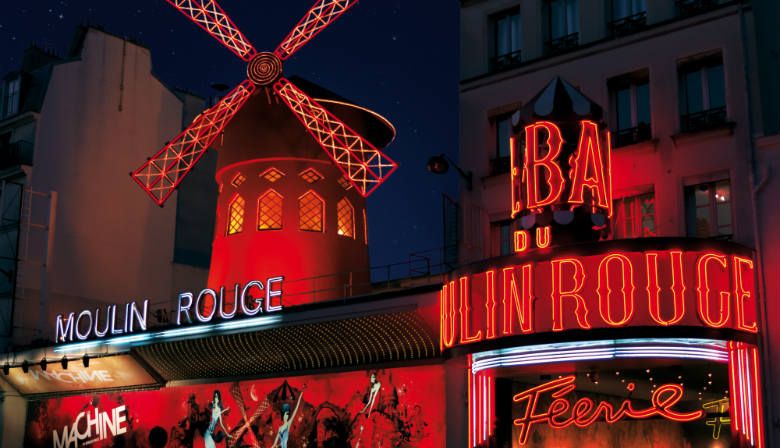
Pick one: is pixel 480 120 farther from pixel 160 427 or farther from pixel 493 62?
pixel 160 427

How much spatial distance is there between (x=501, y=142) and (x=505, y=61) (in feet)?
3.70

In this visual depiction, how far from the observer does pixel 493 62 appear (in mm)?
14445

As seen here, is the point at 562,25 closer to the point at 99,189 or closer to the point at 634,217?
the point at 634,217

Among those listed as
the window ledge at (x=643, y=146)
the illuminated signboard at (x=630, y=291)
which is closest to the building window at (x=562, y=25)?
the window ledge at (x=643, y=146)

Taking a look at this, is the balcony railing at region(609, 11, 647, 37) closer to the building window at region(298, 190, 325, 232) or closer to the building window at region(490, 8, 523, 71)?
the building window at region(490, 8, 523, 71)

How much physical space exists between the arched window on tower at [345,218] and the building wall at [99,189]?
245 inches

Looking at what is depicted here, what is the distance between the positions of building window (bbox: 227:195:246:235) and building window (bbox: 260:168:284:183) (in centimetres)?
62

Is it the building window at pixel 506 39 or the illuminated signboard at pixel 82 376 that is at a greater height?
the building window at pixel 506 39

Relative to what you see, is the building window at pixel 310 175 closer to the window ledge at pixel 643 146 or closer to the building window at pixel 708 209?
the window ledge at pixel 643 146

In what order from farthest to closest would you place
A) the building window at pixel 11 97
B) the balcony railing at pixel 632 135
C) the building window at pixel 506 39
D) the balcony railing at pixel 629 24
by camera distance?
the building window at pixel 11 97, the building window at pixel 506 39, the balcony railing at pixel 629 24, the balcony railing at pixel 632 135

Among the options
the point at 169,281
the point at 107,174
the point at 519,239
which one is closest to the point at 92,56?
the point at 107,174

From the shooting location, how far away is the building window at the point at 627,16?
13031 mm

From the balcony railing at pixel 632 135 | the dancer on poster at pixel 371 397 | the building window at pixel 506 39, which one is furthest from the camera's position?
the dancer on poster at pixel 371 397

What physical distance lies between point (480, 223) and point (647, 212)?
2.33 m
